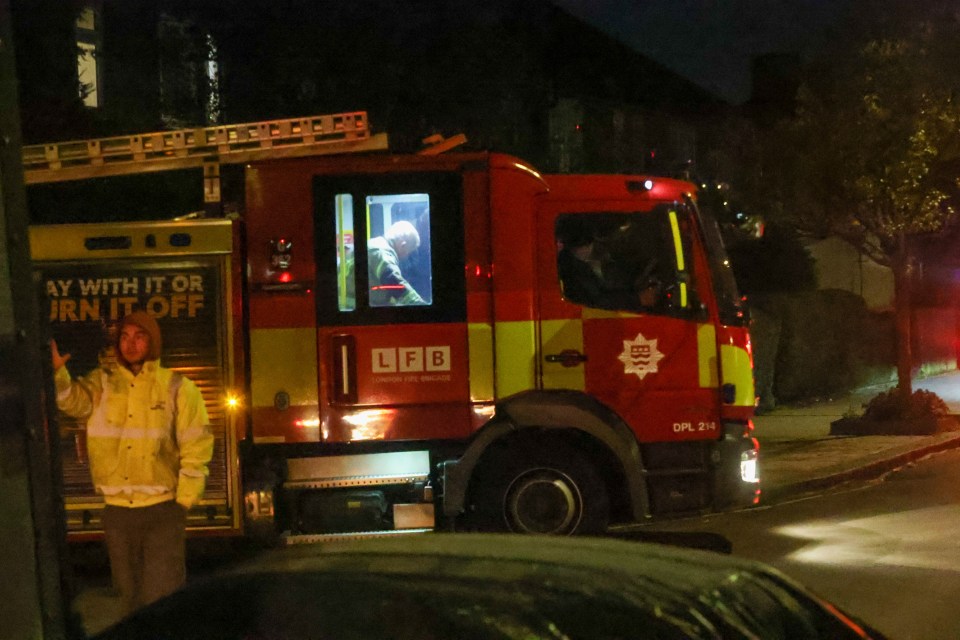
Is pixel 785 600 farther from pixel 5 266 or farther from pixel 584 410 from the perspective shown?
pixel 584 410

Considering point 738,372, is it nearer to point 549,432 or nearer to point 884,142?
point 549,432

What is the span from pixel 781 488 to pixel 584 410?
4.97 meters

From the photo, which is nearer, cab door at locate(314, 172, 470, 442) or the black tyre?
cab door at locate(314, 172, 470, 442)

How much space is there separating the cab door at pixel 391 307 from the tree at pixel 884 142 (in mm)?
9336

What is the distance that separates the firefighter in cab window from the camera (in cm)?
810

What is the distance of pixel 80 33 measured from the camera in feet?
49.1

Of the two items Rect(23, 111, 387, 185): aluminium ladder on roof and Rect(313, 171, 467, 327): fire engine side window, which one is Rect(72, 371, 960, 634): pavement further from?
Rect(23, 111, 387, 185): aluminium ladder on roof

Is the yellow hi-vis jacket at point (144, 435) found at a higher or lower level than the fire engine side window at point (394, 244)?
lower

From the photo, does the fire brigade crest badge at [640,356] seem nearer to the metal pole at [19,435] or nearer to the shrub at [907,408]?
the metal pole at [19,435]

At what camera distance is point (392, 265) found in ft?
26.8

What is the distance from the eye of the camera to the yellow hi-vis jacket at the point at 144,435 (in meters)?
5.88

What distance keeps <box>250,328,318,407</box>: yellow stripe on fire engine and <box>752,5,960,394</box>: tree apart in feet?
32.8

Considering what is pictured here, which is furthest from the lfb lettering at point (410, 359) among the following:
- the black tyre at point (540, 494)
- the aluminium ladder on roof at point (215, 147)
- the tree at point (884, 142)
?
the tree at point (884, 142)

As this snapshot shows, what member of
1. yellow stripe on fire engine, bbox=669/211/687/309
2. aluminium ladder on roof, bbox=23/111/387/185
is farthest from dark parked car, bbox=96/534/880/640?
aluminium ladder on roof, bbox=23/111/387/185
